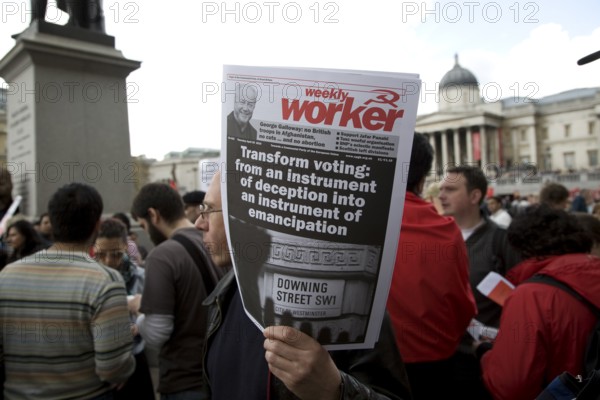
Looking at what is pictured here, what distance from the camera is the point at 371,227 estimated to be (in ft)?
3.21

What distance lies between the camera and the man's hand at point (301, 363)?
102 cm

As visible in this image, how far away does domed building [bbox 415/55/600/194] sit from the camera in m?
69.2

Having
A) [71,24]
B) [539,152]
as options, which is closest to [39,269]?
[71,24]

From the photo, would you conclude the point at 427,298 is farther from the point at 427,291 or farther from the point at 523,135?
the point at 523,135

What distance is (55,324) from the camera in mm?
2279

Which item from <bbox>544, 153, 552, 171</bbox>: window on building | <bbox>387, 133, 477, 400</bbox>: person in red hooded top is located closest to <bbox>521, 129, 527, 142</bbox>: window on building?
<bbox>544, 153, 552, 171</bbox>: window on building

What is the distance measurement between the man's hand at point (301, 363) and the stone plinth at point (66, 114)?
5.96m

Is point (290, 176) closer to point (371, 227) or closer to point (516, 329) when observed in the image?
point (371, 227)

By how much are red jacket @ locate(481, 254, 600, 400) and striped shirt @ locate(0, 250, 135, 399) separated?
1.90m

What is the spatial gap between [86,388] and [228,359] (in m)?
1.28

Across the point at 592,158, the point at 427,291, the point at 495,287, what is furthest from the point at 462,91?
the point at 427,291

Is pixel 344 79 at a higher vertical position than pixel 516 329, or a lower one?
higher

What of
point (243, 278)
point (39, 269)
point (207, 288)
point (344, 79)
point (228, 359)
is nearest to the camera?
point (344, 79)

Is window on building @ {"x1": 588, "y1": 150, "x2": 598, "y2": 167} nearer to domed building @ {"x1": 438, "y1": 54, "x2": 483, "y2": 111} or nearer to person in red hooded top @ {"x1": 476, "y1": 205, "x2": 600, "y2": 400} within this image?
domed building @ {"x1": 438, "y1": 54, "x2": 483, "y2": 111}
